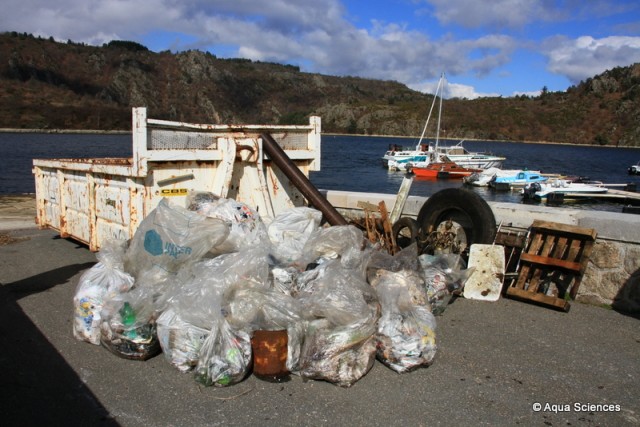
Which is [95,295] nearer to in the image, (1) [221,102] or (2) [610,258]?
Answer: (2) [610,258]

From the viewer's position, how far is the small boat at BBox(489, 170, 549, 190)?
1448 inches

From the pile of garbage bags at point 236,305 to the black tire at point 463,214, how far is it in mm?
1233

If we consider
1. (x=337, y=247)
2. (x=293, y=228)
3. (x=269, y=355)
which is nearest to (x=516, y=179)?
(x=293, y=228)

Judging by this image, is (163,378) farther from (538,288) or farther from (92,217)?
(538,288)

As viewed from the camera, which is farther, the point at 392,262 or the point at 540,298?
the point at 540,298

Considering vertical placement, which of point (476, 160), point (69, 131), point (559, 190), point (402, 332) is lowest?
point (559, 190)

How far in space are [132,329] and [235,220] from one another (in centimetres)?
138

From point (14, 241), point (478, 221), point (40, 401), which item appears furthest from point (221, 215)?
point (14, 241)

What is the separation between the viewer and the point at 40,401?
300cm

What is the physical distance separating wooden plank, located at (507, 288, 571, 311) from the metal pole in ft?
6.04

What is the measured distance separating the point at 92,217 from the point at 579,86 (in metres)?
144

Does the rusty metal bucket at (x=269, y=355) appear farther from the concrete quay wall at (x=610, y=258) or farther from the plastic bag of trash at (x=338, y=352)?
the concrete quay wall at (x=610, y=258)

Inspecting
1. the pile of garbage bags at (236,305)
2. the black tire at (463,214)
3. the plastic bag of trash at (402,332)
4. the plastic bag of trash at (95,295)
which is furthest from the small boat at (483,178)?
the plastic bag of trash at (95,295)

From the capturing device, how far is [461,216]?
5664 mm
